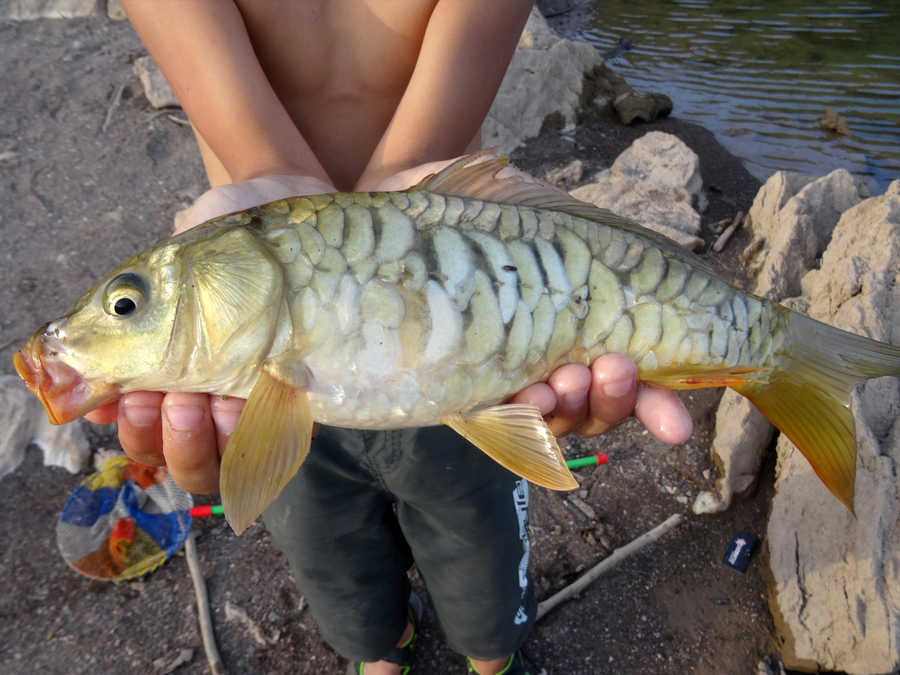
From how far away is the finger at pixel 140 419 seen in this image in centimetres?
170

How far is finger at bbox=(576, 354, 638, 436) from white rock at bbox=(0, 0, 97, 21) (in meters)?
10.1

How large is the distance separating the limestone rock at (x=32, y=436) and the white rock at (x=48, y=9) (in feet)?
24.7

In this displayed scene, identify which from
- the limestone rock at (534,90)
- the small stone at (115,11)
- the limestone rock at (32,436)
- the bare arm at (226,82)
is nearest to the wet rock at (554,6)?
the limestone rock at (534,90)

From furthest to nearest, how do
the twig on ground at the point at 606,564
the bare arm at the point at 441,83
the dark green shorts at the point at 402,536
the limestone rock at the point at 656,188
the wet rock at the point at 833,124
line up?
the wet rock at the point at 833,124, the limestone rock at the point at 656,188, the twig on ground at the point at 606,564, the bare arm at the point at 441,83, the dark green shorts at the point at 402,536

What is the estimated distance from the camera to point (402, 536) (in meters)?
2.66

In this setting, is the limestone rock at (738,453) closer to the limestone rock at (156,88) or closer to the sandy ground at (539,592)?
the sandy ground at (539,592)

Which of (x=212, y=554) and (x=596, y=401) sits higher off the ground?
(x=596, y=401)

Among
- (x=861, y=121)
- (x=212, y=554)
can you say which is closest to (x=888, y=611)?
(x=212, y=554)

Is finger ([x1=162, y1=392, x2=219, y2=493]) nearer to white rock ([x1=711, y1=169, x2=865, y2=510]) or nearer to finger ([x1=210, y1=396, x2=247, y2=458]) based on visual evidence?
finger ([x1=210, y1=396, x2=247, y2=458])

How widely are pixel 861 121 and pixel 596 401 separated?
27.2 ft

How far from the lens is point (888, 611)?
8.40ft

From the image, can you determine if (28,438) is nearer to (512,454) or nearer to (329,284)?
Answer: (329,284)

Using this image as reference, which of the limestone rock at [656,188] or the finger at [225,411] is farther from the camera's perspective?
the limestone rock at [656,188]

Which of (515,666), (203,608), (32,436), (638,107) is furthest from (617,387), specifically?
(638,107)
